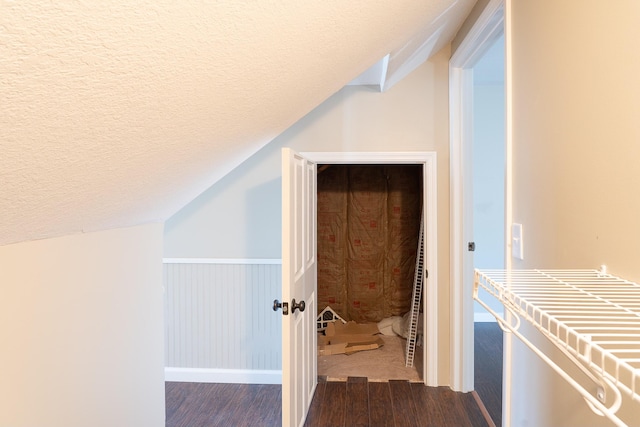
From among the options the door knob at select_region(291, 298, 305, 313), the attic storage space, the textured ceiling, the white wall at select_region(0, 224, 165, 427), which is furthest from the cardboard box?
the textured ceiling

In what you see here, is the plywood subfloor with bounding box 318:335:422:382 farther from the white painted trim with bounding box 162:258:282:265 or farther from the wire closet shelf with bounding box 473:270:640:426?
the wire closet shelf with bounding box 473:270:640:426

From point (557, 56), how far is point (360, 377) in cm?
267

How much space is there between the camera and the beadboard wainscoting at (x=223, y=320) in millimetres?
3125

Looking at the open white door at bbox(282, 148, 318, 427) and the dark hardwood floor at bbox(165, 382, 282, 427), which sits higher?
the open white door at bbox(282, 148, 318, 427)

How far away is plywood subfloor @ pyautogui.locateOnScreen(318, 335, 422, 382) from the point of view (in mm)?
3195

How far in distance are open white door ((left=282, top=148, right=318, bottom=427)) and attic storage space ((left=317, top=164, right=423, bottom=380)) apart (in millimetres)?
1515

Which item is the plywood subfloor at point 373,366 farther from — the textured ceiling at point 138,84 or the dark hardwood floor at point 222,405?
the textured ceiling at point 138,84

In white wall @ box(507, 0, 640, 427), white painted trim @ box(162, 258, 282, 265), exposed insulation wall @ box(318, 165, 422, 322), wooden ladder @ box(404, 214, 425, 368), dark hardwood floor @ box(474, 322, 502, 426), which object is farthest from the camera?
exposed insulation wall @ box(318, 165, 422, 322)

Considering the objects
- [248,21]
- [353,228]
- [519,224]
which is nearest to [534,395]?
[519,224]

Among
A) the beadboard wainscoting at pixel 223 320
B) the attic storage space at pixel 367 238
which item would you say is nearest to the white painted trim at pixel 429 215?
the beadboard wainscoting at pixel 223 320

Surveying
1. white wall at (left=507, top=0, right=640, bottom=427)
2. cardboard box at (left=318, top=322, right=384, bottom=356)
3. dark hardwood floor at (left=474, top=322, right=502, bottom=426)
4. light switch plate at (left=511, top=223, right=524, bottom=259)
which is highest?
white wall at (left=507, top=0, right=640, bottom=427)

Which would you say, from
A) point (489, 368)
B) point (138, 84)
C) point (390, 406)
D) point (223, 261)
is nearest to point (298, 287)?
point (223, 261)

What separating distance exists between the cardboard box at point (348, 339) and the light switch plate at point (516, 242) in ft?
7.64

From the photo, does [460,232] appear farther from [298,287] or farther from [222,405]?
[222,405]
